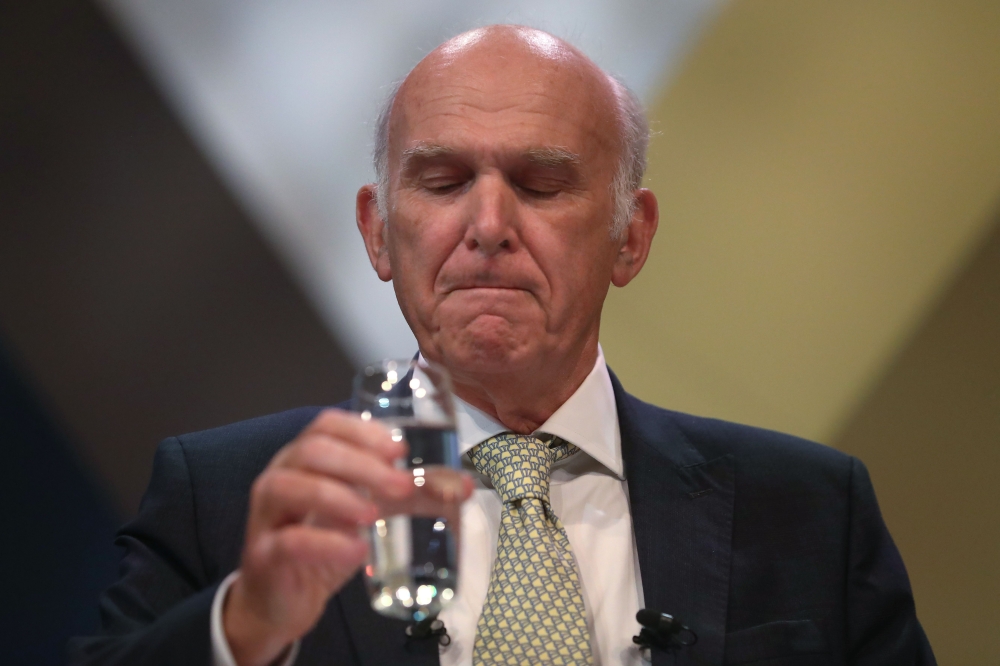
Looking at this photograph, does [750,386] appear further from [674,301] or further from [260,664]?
[260,664]

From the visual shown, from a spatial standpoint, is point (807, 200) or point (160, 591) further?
point (807, 200)

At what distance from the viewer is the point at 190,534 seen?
203 centimetres

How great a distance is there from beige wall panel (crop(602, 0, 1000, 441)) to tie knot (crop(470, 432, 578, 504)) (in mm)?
977

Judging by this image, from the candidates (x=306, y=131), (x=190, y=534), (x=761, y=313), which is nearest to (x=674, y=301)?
(x=761, y=313)

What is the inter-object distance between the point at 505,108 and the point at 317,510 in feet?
4.27

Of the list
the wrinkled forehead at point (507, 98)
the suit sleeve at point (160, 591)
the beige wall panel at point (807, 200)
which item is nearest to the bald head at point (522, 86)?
the wrinkled forehead at point (507, 98)

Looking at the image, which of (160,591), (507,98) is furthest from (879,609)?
(160,591)

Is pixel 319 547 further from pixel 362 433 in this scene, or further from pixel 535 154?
pixel 535 154

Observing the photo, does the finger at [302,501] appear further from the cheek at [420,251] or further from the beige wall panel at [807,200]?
the beige wall panel at [807,200]

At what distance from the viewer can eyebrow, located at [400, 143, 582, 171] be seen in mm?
2160

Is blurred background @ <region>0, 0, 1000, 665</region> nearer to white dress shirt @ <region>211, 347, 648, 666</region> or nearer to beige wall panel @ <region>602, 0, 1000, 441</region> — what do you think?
beige wall panel @ <region>602, 0, 1000, 441</region>

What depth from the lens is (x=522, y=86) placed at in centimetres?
223

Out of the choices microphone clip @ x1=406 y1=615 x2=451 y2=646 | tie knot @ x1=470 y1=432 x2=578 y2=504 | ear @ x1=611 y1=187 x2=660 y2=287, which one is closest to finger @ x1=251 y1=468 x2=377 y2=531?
microphone clip @ x1=406 y1=615 x2=451 y2=646

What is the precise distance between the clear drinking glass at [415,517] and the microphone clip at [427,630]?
0.71 m
